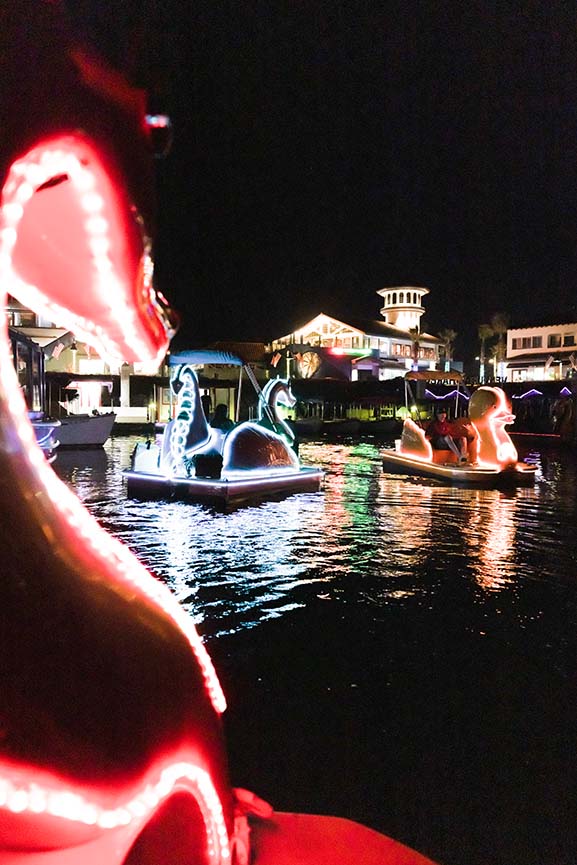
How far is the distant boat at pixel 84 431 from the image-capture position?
22877mm

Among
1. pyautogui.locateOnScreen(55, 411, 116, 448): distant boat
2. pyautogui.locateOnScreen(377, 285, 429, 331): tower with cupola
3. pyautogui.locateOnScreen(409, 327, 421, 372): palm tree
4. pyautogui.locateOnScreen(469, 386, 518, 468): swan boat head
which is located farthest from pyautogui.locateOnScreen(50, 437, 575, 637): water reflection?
pyautogui.locateOnScreen(377, 285, 429, 331): tower with cupola

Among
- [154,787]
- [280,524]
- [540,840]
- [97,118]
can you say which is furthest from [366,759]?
[280,524]

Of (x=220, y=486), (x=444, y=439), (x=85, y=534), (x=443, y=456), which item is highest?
(x=85, y=534)

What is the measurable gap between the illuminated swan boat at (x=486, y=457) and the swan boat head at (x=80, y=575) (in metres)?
13.7

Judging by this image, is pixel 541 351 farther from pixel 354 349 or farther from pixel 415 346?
pixel 354 349

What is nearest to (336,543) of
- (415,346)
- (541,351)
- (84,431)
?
(84,431)

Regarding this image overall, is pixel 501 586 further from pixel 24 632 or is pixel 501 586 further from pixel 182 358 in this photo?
pixel 182 358

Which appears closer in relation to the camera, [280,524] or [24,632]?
[24,632]

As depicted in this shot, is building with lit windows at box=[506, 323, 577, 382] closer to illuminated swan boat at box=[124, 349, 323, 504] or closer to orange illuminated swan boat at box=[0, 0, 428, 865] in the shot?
illuminated swan boat at box=[124, 349, 323, 504]

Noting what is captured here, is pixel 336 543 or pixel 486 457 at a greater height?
pixel 486 457

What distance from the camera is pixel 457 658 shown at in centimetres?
507

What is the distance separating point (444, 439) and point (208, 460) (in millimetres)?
6592

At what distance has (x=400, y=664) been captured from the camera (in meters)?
4.93

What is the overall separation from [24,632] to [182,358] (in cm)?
1298
